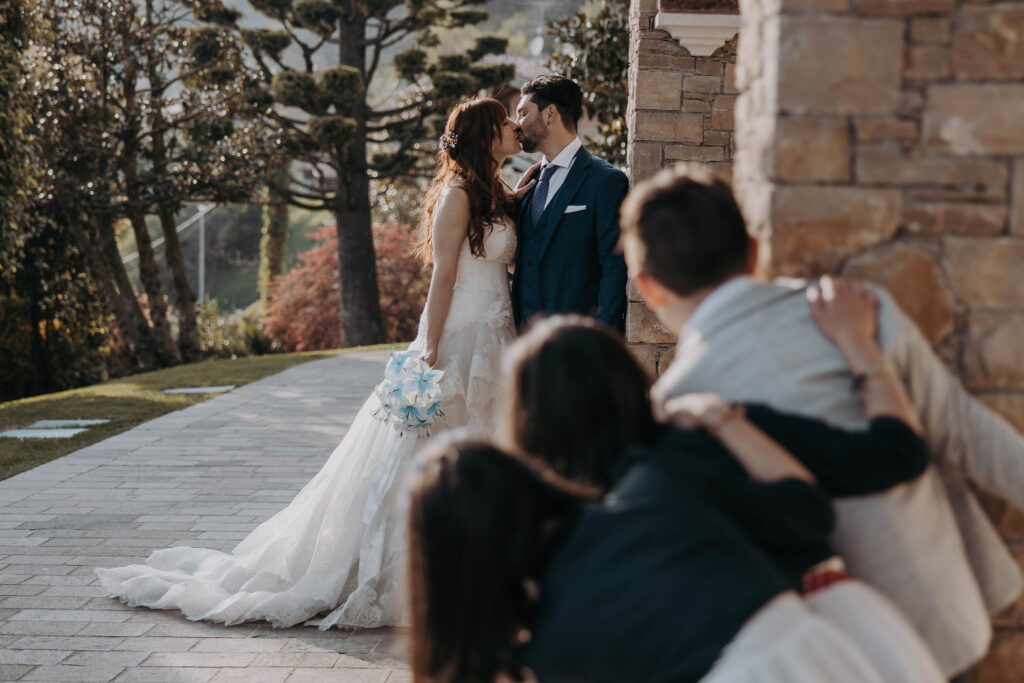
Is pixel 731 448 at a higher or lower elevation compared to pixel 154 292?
higher

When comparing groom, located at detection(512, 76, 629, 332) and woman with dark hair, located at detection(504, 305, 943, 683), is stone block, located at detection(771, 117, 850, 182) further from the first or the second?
groom, located at detection(512, 76, 629, 332)

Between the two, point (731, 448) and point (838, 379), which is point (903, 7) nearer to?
point (838, 379)

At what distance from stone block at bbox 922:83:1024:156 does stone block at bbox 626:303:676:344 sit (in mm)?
2978

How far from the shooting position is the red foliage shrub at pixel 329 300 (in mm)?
17719

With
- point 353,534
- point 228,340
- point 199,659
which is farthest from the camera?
point 228,340

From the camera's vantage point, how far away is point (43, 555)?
15.3ft

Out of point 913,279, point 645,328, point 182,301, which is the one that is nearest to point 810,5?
point 913,279

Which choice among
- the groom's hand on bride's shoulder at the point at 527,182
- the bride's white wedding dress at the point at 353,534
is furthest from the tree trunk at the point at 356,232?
the bride's white wedding dress at the point at 353,534

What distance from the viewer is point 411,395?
382cm

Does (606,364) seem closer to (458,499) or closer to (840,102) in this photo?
(458,499)

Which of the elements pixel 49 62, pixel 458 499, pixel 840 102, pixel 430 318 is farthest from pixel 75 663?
pixel 49 62

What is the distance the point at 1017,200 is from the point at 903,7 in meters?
0.47

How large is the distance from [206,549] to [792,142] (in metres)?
3.25

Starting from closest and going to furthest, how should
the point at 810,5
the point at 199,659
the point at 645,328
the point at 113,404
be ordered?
the point at 810,5 < the point at 199,659 < the point at 645,328 < the point at 113,404
